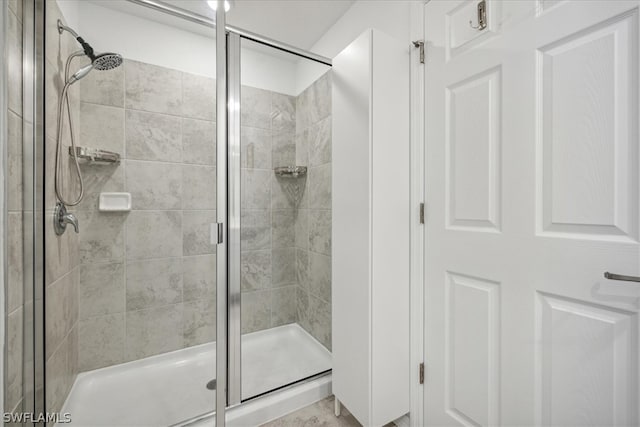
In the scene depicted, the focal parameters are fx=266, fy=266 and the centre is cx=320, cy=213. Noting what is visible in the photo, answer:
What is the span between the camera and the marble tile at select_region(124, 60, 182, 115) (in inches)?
54.8

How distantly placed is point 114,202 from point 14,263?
1.76ft

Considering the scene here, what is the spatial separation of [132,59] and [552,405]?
2.28 meters

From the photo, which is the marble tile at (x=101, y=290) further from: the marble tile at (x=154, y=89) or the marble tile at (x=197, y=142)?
the marble tile at (x=154, y=89)

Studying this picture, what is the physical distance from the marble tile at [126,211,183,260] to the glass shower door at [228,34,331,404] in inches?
17.3

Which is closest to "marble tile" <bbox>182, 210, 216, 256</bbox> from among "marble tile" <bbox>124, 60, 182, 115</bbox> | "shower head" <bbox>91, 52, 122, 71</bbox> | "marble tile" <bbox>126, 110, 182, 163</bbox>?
"marble tile" <bbox>126, 110, 182, 163</bbox>

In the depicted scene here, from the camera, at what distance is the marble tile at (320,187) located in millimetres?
1561

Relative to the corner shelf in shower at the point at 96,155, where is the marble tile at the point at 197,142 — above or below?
above

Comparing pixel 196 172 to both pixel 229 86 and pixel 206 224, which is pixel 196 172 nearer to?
pixel 206 224

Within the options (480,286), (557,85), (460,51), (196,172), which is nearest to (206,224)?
(196,172)

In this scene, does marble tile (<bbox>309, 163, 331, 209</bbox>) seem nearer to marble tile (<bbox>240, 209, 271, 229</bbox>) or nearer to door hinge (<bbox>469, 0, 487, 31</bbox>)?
marble tile (<bbox>240, 209, 271, 229</bbox>)

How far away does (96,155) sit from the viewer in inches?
52.7

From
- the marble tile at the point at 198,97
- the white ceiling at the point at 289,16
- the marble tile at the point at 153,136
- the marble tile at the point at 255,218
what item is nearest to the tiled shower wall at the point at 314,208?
the marble tile at the point at 255,218

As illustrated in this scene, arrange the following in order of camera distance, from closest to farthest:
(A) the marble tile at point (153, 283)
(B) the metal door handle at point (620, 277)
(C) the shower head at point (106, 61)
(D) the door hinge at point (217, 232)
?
(B) the metal door handle at point (620, 277)
(D) the door hinge at point (217, 232)
(C) the shower head at point (106, 61)
(A) the marble tile at point (153, 283)

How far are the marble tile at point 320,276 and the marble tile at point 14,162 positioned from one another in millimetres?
1221
